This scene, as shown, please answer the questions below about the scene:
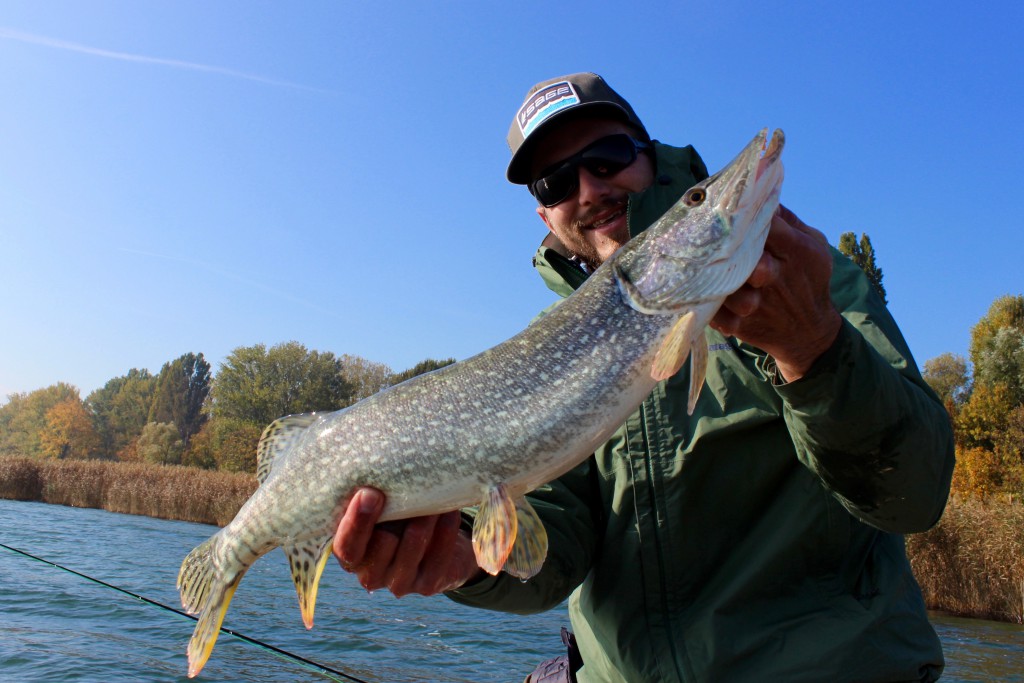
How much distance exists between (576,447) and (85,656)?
8.98 metres

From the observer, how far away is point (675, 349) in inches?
86.8

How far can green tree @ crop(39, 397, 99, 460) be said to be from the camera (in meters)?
73.4

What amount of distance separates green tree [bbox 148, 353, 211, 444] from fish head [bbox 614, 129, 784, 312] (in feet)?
305

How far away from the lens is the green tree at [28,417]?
7450 centimetres

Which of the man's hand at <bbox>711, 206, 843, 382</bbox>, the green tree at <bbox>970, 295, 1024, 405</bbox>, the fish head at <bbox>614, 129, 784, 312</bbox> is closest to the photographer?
the man's hand at <bbox>711, 206, 843, 382</bbox>

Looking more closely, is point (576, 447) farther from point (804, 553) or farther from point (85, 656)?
point (85, 656)

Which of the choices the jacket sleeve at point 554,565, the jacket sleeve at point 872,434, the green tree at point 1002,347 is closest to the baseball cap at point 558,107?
the jacket sleeve at point 554,565

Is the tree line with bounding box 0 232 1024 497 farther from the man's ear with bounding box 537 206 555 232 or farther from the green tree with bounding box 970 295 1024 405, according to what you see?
the man's ear with bounding box 537 206 555 232

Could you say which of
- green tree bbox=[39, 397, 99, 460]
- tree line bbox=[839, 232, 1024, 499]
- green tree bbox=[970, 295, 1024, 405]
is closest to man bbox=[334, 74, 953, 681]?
tree line bbox=[839, 232, 1024, 499]

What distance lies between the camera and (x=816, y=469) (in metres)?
2.23

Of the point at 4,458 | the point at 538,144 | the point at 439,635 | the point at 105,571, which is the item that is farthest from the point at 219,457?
the point at 538,144

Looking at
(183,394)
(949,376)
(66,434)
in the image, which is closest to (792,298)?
(949,376)

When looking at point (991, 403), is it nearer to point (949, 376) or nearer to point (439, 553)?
point (949, 376)

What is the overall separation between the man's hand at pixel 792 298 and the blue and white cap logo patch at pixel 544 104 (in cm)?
177
